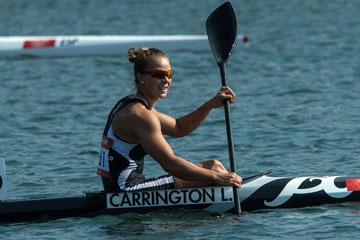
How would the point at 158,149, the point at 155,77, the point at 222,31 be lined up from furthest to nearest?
the point at 222,31 → the point at 155,77 → the point at 158,149

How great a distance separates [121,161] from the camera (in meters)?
7.06

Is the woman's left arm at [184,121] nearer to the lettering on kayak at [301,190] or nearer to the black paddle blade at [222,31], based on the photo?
the black paddle blade at [222,31]

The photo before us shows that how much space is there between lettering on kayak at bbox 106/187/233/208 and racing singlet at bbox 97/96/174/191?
0.24 ft

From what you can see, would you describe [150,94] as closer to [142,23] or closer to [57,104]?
[57,104]

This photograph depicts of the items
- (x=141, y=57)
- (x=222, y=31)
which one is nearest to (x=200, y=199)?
(x=141, y=57)

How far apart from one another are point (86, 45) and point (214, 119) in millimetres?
8007

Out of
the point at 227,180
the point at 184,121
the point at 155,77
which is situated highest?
the point at 155,77

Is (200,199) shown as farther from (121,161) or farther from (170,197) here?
(121,161)

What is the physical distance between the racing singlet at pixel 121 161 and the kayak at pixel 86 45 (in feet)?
41.3

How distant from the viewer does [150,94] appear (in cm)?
702

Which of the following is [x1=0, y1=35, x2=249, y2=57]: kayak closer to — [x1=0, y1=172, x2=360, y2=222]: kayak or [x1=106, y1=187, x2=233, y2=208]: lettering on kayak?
[x1=0, y1=172, x2=360, y2=222]: kayak

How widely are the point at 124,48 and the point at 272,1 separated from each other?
521 inches

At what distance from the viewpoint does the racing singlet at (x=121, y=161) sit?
7.02 meters

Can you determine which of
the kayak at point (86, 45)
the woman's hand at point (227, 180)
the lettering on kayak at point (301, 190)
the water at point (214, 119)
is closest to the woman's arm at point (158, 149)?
the woman's hand at point (227, 180)
